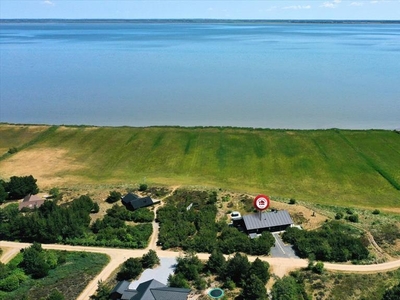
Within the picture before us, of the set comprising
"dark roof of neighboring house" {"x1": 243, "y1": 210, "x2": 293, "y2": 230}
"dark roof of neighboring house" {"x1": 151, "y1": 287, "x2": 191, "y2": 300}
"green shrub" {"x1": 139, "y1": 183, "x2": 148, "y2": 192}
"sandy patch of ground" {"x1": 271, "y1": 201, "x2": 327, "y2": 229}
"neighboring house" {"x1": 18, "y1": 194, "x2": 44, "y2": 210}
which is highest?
"dark roof of neighboring house" {"x1": 151, "y1": 287, "x2": 191, "y2": 300}

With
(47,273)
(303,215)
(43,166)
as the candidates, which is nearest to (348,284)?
(303,215)

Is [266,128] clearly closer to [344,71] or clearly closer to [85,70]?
[344,71]

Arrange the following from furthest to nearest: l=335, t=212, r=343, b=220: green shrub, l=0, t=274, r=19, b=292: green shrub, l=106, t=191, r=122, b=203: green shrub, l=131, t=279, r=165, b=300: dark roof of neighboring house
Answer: l=106, t=191, r=122, b=203: green shrub
l=335, t=212, r=343, b=220: green shrub
l=0, t=274, r=19, b=292: green shrub
l=131, t=279, r=165, b=300: dark roof of neighboring house

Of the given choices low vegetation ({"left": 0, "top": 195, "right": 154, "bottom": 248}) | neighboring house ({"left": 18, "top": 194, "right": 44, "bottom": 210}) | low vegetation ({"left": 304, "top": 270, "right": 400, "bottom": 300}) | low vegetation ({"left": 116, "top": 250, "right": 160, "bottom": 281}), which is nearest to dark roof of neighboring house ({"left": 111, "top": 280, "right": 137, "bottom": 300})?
low vegetation ({"left": 116, "top": 250, "right": 160, "bottom": 281})

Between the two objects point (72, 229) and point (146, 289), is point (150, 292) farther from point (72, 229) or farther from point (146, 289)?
point (72, 229)

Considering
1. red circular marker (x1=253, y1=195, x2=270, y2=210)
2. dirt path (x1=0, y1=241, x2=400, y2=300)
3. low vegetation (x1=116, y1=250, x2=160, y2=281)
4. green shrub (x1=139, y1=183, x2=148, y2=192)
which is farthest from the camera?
green shrub (x1=139, y1=183, x2=148, y2=192)

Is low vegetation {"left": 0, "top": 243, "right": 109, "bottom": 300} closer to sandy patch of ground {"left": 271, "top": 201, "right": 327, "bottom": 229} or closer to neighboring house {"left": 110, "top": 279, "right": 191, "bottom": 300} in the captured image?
neighboring house {"left": 110, "top": 279, "right": 191, "bottom": 300}
